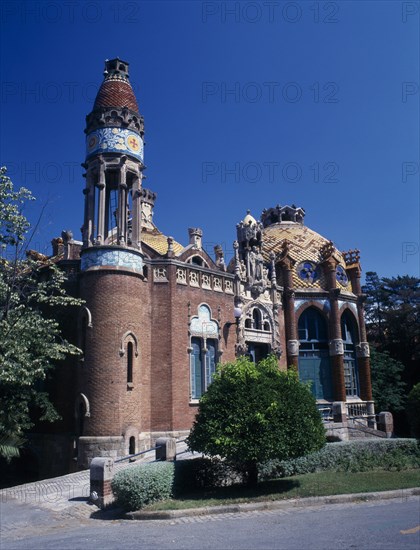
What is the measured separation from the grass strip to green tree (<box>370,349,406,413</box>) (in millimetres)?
21691

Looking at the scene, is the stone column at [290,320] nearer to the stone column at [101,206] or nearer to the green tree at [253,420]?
the stone column at [101,206]

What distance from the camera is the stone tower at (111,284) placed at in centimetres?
1814

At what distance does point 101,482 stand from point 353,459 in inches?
352

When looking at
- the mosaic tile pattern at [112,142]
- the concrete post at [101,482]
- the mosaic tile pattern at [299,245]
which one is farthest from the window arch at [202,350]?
the concrete post at [101,482]

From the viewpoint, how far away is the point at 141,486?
11750 millimetres

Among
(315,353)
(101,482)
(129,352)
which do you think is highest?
(315,353)

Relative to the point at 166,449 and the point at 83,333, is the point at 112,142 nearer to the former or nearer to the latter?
the point at 83,333

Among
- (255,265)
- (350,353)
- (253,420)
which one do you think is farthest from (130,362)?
(350,353)

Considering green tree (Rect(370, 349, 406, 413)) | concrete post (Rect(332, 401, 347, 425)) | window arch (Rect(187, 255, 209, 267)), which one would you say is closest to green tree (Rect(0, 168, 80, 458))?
window arch (Rect(187, 255, 209, 267))

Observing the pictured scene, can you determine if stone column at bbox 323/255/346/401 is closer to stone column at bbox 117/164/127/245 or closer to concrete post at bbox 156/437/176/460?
stone column at bbox 117/164/127/245

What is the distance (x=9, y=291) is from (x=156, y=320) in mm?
6407


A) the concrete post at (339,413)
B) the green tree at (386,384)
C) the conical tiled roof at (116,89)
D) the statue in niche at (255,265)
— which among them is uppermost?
the conical tiled roof at (116,89)

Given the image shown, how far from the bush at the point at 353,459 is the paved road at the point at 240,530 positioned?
10.6 ft

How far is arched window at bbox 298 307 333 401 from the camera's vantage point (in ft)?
95.5
